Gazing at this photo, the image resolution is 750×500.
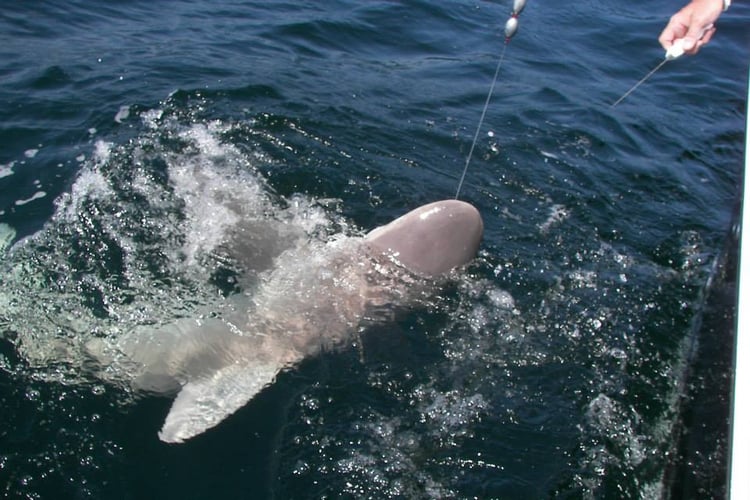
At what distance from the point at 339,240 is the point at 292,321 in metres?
1.05

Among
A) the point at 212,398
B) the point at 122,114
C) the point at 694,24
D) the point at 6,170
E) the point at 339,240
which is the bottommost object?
the point at 212,398

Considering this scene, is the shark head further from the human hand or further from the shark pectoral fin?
the human hand

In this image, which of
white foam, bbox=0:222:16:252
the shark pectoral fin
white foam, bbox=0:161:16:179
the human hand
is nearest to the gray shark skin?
the shark pectoral fin

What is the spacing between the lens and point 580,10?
1421 cm

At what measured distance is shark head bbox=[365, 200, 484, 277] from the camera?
5477mm

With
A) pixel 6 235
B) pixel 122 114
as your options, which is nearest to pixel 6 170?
pixel 6 235

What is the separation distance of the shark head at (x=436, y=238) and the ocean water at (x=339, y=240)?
242 mm

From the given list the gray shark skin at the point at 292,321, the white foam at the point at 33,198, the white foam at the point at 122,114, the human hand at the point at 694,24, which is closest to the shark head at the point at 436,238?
the gray shark skin at the point at 292,321

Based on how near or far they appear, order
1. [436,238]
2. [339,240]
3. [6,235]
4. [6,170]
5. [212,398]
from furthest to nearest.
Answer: [6,170] → [339,240] → [6,235] → [436,238] → [212,398]

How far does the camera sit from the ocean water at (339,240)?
4.20m

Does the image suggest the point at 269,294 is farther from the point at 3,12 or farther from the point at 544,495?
the point at 3,12

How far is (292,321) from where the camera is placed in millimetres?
5227

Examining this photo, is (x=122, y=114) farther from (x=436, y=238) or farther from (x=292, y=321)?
(x=436, y=238)

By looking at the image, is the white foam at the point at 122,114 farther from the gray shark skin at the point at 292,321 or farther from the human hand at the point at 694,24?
the human hand at the point at 694,24
